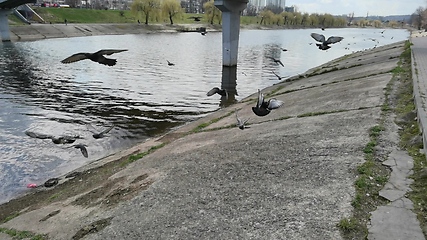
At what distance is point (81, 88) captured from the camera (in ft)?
86.6

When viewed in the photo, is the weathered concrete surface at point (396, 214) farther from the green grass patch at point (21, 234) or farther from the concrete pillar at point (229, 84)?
the concrete pillar at point (229, 84)

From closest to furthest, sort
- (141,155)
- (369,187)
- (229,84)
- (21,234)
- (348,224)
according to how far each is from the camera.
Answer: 1. (348,224)
2. (369,187)
3. (21,234)
4. (141,155)
5. (229,84)

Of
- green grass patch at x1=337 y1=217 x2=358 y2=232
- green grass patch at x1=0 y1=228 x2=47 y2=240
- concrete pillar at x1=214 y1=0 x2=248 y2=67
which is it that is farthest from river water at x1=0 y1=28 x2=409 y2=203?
green grass patch at x1=337 y1=217 x2=358 y2=232

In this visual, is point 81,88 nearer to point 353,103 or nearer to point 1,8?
point 353,103

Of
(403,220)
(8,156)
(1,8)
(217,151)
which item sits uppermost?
(1,8)

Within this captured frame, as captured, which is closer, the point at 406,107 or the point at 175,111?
the point at 406,107

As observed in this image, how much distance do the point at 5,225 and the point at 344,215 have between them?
7.70 meters

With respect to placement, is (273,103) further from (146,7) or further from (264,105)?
(146,7)

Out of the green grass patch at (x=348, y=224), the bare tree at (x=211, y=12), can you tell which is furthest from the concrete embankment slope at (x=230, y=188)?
the bare tree at (x=211, y=12)

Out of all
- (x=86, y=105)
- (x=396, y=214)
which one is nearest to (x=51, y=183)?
(x=396, y=214)

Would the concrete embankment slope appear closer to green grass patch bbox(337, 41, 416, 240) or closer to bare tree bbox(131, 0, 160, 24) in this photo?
green grass patch bbox(337, 41, 416, 240)

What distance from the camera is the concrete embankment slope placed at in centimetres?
596

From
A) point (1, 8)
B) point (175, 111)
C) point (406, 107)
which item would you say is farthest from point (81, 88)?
point (1, 8)

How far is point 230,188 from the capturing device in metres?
7.40
